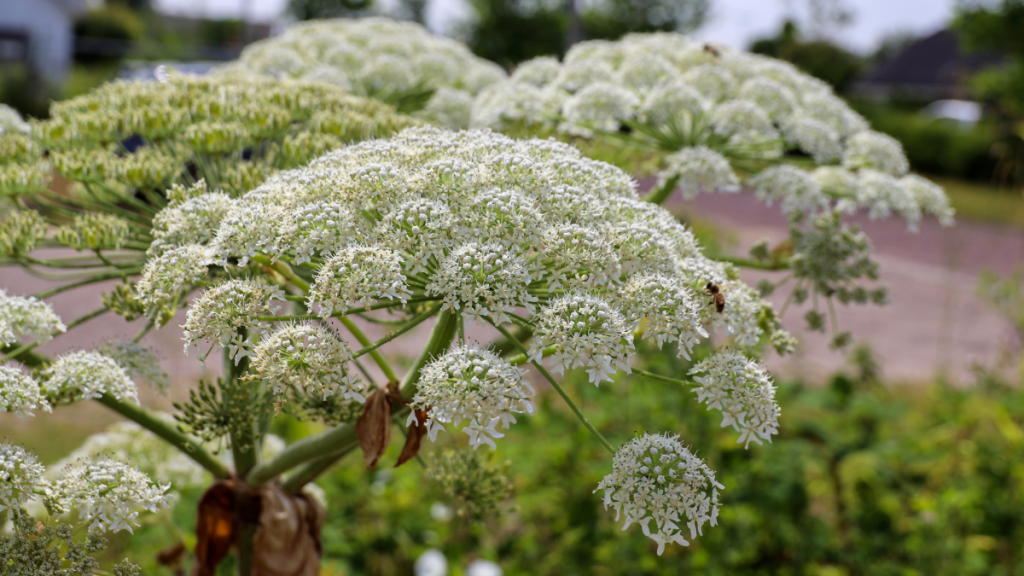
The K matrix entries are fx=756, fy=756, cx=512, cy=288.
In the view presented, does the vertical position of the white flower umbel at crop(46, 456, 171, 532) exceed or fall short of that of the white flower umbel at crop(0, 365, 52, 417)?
it falls short

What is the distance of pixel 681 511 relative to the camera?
1.56 metres

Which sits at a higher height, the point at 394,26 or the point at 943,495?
the point at 394,26

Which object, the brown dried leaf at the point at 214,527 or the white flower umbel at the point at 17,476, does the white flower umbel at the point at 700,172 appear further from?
the white flower umbel at the point at 17,476

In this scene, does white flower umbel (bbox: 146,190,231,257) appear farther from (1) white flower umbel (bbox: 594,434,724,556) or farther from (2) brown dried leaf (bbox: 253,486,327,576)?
(1) white flower umbel (bbox: 594,434,724,556)

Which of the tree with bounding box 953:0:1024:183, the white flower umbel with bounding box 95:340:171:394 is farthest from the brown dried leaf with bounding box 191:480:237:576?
the tree with bounding box 953:0:1024:183

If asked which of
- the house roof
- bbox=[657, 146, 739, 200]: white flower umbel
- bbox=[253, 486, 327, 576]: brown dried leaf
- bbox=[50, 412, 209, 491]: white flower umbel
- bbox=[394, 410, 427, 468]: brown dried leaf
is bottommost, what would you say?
the house roof

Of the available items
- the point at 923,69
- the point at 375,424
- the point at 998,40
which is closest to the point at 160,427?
the point at 375,424

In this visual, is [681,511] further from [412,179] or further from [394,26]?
[394,26]

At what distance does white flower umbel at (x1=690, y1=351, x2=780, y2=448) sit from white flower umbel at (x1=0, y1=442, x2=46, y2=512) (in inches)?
53.7

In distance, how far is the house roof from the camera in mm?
60125

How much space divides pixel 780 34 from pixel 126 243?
6623 centimetres

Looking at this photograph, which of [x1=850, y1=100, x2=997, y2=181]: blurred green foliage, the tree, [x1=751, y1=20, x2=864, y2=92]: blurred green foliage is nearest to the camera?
the tree

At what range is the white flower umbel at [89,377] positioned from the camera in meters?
1.71

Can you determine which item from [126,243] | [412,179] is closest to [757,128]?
[412,179]
